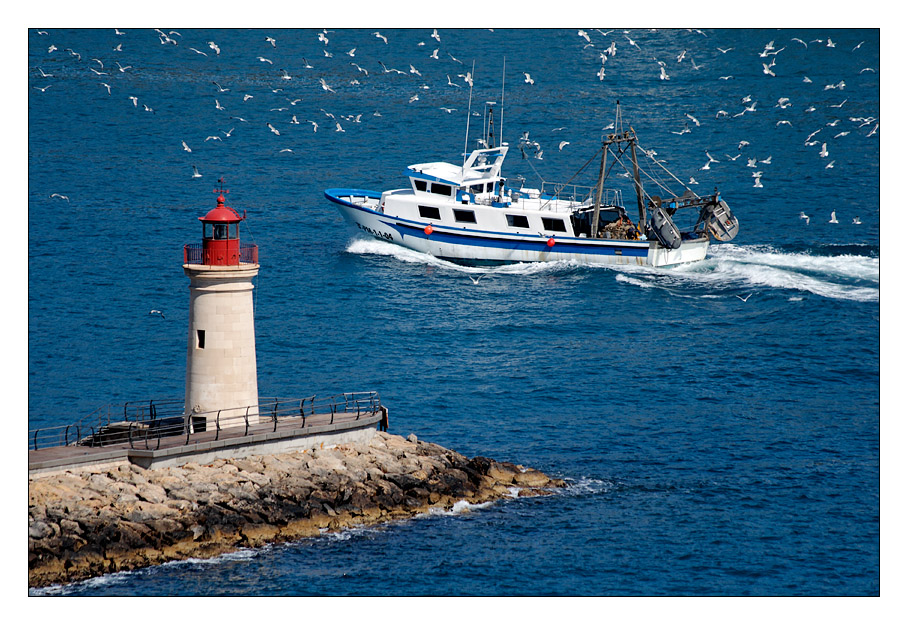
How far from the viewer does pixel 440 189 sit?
81.1 m

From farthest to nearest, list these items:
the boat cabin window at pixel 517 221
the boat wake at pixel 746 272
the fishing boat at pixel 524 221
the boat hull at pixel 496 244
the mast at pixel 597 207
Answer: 1. the boat cabin window at pixel 517 221
2. the boat hull at pixel 496 244
3. the fishing boat at pixel 524 221
4. the mast at pixel 597 207
5. the boat wake at pixel 746 272

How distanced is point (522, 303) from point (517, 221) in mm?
8989

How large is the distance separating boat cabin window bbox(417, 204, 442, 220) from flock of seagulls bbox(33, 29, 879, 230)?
58.7 ft

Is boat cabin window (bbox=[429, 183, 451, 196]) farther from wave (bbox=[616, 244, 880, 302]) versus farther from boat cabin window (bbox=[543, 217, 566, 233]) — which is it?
wave (bbox=[616, 244, 880, 302])

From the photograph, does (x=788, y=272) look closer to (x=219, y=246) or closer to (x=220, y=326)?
(x=220, y=326)

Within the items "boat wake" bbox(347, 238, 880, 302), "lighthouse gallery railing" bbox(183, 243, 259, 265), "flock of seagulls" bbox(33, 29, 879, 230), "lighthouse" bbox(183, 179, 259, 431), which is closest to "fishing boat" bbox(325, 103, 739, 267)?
"boat wake" bbox(347, 238, 880, 302)

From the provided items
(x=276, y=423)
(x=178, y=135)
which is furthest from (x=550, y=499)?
(x=178, y=135)

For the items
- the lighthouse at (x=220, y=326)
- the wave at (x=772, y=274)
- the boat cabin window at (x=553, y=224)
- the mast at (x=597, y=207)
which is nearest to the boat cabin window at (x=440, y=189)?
the boat cabin window at (x=553, y=224)

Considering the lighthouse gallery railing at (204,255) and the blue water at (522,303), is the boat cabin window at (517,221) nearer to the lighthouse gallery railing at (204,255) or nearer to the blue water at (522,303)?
the blue water at (522,303)

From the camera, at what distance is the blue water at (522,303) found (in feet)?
140

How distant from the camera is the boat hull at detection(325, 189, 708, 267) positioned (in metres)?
77.6

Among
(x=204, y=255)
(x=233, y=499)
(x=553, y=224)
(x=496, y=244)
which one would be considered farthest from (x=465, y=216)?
(x=233, y=499)

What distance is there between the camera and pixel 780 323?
220 ft

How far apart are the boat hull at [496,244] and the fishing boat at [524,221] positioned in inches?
2.3
